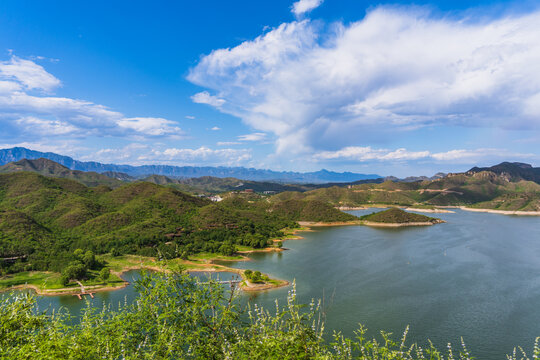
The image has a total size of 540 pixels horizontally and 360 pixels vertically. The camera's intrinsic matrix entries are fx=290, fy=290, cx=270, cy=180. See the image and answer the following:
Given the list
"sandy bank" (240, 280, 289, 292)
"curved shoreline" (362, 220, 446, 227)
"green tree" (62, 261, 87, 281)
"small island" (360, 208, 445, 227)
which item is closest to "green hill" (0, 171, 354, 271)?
"green tree" (62, 261, 87, 281)

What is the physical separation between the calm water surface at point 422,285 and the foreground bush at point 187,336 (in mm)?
17669

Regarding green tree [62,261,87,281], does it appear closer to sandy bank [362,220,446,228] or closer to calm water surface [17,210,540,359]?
→ calm water surface [17,210,540,359]

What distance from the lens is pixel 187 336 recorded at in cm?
969

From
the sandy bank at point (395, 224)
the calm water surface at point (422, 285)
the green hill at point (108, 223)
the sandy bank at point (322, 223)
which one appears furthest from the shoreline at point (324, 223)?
the calm water surface at point (422, 285)

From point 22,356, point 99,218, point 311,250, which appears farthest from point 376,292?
point 99,218

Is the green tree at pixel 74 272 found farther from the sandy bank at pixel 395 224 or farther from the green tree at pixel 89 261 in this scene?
the sandy bank at pixel 395 224

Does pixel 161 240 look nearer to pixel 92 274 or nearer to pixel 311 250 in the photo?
pixel 92 274

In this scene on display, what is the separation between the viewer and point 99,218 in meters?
92.7

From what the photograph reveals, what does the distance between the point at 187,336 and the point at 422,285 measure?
59.1 meters

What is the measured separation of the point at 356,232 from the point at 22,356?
119279 millimetres

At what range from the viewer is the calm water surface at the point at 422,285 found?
38.3 m

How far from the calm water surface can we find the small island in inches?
1032

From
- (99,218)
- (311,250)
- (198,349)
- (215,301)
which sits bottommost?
(311,250)

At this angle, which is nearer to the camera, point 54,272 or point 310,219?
point 54,272
